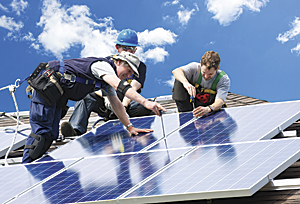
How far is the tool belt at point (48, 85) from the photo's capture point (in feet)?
19.5

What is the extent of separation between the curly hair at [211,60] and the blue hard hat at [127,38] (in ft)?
6.15

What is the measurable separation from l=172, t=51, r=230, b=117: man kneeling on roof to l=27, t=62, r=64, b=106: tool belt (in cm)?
189

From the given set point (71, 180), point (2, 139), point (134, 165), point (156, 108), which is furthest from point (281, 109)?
point (2, 139)

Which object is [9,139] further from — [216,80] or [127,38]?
[216,80]

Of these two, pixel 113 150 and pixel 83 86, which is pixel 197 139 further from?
pixel 83 86

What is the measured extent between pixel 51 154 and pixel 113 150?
0.96 metres

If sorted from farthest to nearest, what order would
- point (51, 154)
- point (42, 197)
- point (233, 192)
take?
point (51, 154) → point (42, 197) → point (233, 192)

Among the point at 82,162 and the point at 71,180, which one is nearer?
the point at 71,180

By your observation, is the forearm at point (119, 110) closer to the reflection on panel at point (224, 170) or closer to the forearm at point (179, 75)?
the forearm at point (179, 75)

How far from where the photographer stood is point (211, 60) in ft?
21.8

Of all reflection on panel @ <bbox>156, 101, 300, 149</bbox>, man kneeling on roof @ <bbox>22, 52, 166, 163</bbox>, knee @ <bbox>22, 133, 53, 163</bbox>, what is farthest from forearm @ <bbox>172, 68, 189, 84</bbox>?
knee @ <bbox>22, 133, 53, 163</bbox>

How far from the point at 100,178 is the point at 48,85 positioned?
1867 millimetres

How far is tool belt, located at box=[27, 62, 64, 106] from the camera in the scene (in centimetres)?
596

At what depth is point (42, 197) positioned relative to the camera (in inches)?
174
